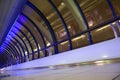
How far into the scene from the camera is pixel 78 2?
14.1 feet

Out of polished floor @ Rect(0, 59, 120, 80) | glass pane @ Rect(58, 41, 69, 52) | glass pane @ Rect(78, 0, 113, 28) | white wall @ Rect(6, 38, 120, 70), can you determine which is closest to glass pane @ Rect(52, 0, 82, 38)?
glass pane @ Rect(58, 41, 69, 52)

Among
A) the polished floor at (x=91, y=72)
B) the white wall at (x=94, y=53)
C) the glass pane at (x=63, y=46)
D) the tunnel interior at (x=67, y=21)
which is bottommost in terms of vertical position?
the polished floor at (x=91, y=72)

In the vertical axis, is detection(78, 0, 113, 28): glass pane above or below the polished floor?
above

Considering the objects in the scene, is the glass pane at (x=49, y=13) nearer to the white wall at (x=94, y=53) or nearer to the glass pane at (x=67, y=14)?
the glass pane at (x=67, y=14)

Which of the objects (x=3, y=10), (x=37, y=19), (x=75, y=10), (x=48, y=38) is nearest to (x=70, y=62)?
(x=75, y=10)

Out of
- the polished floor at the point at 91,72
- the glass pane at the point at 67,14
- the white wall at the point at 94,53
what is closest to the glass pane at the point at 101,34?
the glass pane at the point at 67,14

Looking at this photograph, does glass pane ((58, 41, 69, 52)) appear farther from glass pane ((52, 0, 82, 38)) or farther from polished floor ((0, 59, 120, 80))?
polished floor ((0, 59, 120, 80))

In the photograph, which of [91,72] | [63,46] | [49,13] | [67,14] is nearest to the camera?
[91,72]

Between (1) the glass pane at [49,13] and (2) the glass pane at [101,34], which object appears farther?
(1) the glass pane at [49,13]

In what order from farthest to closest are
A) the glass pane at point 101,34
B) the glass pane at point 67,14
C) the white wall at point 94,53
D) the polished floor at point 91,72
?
the glass pane at point 67,14, the glass pane at point 101,34, the white wall at point 94,53, the polished floor at point 91,72

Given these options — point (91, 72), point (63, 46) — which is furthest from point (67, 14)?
point (91, 72)

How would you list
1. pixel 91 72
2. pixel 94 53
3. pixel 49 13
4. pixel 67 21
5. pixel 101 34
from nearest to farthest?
pixel 91 72
pixel 94 53
pixel 101 34
pixel 67 21
pixel 49 13

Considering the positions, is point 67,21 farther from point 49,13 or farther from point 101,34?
point 101,34

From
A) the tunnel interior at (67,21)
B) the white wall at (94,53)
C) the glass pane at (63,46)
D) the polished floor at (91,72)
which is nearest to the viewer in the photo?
the polished floor at (91,72)
